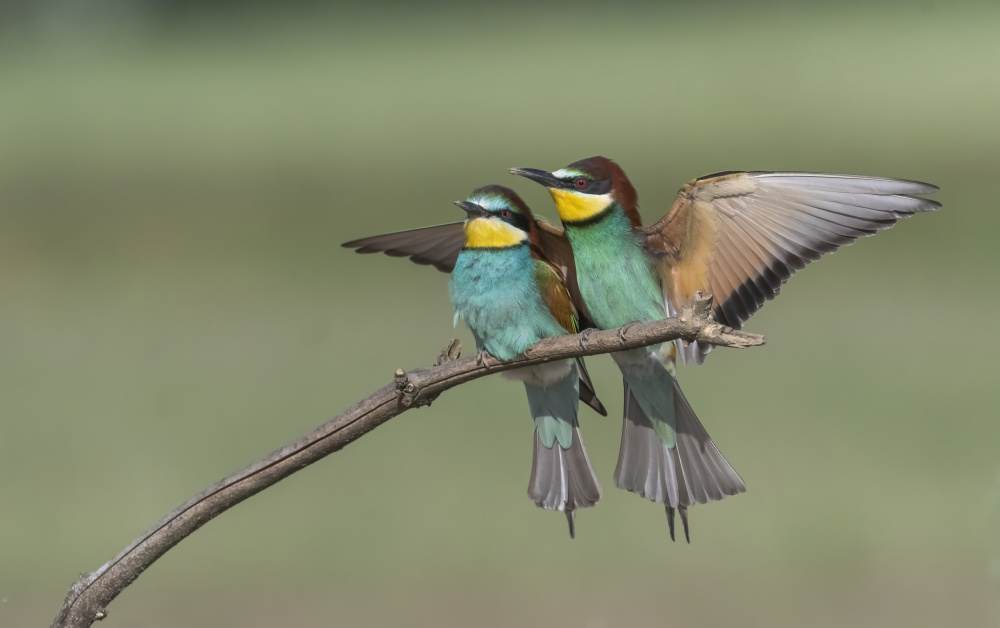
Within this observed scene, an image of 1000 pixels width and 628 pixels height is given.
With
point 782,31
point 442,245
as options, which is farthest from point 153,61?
point 442,245

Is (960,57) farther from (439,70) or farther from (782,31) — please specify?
(439,70)

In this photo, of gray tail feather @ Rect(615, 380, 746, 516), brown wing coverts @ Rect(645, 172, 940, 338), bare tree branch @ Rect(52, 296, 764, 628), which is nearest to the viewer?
bare tree branch @ Rect(52, 296, 764, 628)

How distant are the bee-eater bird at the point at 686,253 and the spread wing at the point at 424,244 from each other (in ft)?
0.76

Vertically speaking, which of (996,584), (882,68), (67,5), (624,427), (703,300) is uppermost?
(67,5)

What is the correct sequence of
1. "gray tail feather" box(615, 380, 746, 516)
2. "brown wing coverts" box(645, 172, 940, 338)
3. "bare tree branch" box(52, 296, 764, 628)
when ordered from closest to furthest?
"bare tree branch" box(52, 296, 764, 628) → "brown wing coverts" box(645, 172, 940, 338) → "gray tail feather" box(615, 380, 746, 516)

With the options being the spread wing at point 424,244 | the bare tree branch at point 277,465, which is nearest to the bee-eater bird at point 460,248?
the spread wing at point 424,244

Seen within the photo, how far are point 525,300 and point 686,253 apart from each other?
9.0 inches

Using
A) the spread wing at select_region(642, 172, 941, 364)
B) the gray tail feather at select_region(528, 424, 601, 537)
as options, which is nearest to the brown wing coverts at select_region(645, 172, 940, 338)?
the spread wing at select_region(642, 172, 941, 364)

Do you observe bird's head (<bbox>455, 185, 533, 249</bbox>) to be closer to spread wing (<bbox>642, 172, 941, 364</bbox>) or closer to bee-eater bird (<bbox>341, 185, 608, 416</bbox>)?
bee-eater bird (<bbox>341, 185, 608, 416</bbox>)

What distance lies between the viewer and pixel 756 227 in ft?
5.41

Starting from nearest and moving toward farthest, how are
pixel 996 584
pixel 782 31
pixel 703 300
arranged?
pixel 703 300, pixel 996 584, pixel 782 31

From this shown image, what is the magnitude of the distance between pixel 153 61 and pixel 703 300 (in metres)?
6.03

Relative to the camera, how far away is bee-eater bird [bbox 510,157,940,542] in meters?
1.58

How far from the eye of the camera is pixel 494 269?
68.8 inches
